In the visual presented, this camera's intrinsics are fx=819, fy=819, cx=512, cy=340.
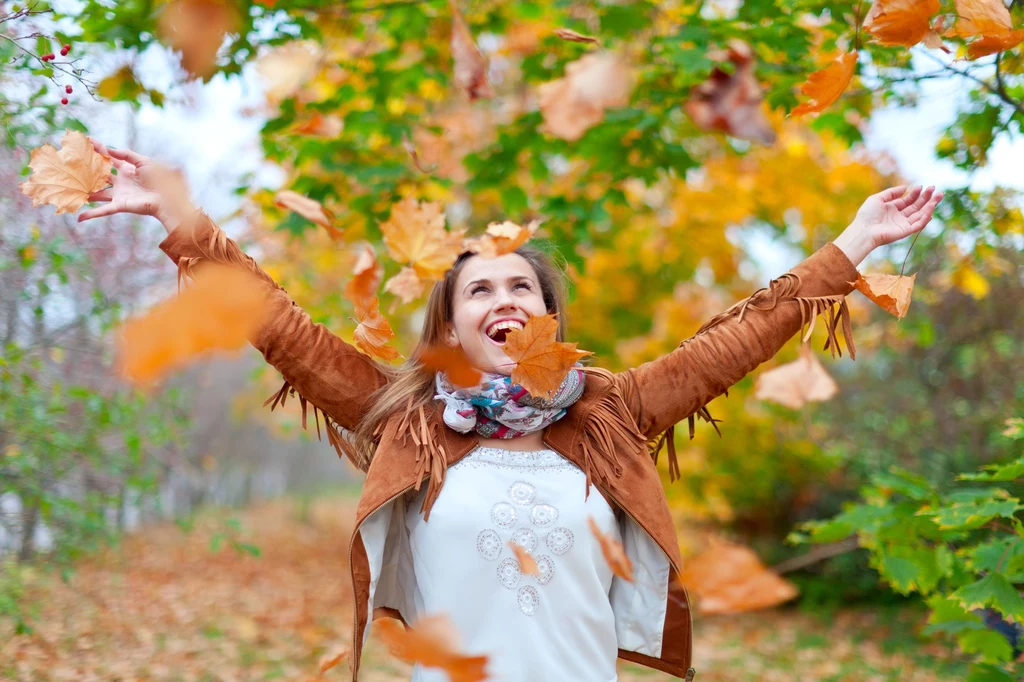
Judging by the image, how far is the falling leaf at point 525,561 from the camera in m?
2.03

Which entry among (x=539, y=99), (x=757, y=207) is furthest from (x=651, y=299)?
(x=539, y=99)

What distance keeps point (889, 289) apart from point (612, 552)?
41.9 inches

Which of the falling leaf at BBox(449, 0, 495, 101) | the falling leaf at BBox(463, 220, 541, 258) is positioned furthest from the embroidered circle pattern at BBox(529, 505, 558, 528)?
the falling leaf at BBox(449, 0, 495, 101)

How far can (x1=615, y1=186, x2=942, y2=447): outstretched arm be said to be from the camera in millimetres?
2211

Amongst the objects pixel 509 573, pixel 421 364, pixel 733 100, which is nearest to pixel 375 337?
pixel 421 364

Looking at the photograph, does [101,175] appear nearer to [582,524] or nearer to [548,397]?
[548,397]

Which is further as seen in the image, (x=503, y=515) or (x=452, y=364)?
(x=452, y=364)

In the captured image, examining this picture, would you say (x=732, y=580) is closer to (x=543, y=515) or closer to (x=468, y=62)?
(x=468, y=62)

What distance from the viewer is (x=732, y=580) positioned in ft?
17.8

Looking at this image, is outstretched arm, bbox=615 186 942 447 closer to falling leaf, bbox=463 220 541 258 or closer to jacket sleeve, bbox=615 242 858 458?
jacket sleeve, bbox=615 242 858 458

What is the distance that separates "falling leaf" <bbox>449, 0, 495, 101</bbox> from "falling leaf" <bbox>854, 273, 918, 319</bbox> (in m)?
2.09

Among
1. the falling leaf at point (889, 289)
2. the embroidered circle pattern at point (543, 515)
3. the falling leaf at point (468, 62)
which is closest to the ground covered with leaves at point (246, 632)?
the embroidered circle pattern at point (543, 515)

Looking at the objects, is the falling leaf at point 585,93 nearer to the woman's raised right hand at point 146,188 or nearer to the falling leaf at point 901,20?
the falling leaf at point 901,20

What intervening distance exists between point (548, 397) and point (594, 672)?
698 millimetres
